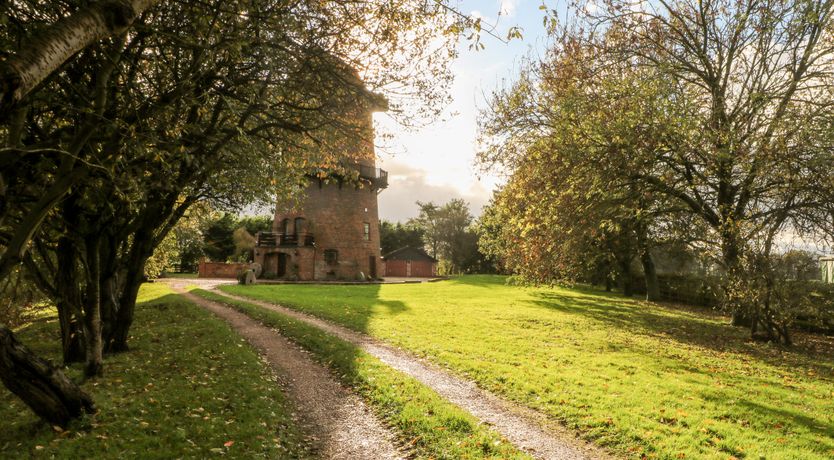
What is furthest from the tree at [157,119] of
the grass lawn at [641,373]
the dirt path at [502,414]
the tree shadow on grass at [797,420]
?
the tree shadow on grass at [797,420]

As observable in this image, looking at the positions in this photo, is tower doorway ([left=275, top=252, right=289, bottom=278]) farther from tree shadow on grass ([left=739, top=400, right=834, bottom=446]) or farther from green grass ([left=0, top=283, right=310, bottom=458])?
tree shadow on grass ([left=739, top=400, right=834, bottom=446])

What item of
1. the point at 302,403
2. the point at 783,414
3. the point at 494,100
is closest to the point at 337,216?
the point at 494,100

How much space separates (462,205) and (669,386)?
64316 mm

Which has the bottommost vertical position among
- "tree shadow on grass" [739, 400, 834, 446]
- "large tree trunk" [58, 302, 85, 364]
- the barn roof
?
"tree shadow on grass" [739, 400, 834, 446]

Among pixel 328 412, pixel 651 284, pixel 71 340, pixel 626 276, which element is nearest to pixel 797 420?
pixel 328 412

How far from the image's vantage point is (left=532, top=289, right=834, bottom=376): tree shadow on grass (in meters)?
13.9

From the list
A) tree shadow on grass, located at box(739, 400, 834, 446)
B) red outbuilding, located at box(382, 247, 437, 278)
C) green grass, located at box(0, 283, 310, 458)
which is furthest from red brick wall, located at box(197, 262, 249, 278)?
tree shadow on grass, located at box(739, 400, 834, 446)

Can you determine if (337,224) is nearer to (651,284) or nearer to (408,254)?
(408,254)

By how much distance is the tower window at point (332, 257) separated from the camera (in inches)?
1676

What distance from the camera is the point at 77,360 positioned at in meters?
10.3

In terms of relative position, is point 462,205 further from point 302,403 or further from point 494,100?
point 302,403

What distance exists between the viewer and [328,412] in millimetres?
7945

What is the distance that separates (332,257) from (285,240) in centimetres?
483

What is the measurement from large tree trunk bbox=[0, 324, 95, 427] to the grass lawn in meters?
7.17
